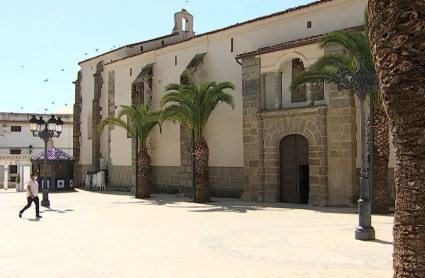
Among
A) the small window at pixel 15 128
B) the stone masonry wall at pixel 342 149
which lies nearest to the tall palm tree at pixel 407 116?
the stone masonry wall at pixel 342 149

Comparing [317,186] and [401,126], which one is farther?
[317,186]

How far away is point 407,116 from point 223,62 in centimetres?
2029

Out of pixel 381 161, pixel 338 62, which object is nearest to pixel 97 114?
pixel 338 62

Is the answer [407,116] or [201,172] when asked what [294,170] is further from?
[407,116]

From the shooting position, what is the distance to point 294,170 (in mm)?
19625

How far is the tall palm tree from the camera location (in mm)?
3887

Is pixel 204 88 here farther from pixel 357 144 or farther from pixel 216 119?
pixel 357 144

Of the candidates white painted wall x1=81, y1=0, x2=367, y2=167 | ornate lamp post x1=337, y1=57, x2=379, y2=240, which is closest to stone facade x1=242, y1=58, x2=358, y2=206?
white painted wall x1=81, y1=0, x2=367, y2=167

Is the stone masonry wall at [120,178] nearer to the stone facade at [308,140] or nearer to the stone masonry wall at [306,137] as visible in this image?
the stone facade at [308,140]

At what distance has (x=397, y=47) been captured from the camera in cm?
404

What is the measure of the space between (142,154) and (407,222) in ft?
70.1

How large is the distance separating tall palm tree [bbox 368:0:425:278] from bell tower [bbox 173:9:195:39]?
91.6 ft

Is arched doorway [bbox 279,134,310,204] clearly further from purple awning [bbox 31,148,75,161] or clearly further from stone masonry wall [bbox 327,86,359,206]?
purple awning [bbox 31,148,75,161]

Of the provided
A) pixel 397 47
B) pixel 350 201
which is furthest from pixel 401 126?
pixel 350 201
